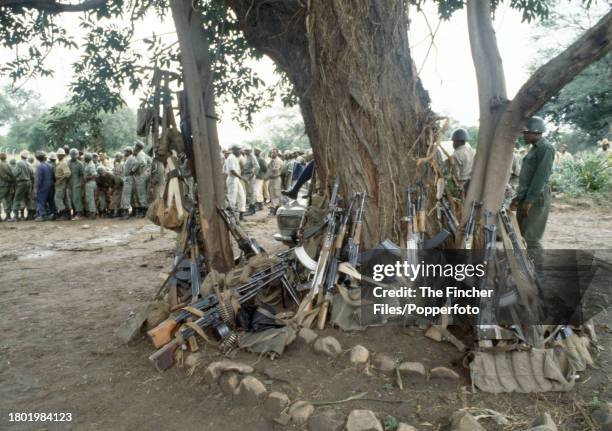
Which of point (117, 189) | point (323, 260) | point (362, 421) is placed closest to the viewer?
point (362, 421)

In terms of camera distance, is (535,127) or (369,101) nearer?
(369,101)

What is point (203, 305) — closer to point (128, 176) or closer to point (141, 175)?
point (141, 175)

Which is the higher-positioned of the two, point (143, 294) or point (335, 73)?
point (335, 73)

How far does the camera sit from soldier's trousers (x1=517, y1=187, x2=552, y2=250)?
4.89 m

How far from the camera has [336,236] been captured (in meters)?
4.05

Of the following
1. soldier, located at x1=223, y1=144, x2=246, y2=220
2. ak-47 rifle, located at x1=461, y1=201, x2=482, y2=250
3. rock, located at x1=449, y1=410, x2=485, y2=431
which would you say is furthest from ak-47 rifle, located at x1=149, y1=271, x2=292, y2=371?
soldier, located at x1=223, y1=144, x2=246, y2=220

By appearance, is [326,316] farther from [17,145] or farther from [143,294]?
[17,145]

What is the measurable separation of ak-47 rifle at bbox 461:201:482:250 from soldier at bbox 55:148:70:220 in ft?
38.7

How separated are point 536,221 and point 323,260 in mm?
2596

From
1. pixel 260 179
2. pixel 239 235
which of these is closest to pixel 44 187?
pixel 260 179

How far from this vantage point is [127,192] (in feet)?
41.6

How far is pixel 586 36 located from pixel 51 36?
5831 mm

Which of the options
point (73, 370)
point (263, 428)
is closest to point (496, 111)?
point (263, 428)

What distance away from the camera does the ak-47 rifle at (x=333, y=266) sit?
11.9 ft
